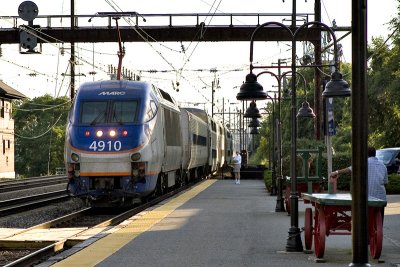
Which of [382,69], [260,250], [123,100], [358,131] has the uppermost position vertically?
[382,69]

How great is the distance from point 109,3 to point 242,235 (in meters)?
18.1

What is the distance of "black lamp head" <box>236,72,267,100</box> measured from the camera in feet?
43.1

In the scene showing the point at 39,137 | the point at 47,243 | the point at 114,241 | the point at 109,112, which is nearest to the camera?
the point at 114,241

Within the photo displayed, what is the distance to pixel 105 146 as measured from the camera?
72.0 feet

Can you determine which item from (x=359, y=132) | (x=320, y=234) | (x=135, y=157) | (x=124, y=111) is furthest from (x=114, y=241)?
(x=124, y=111)

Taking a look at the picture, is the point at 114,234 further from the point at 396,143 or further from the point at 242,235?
the point at 396,143

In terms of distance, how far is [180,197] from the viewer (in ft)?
88.3

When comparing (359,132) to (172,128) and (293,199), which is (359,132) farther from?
(172,128)

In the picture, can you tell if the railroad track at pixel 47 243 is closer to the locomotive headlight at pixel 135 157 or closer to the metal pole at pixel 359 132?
the locomotive headlight at pixel 135 157

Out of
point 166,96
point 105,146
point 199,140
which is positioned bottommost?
point 105,146

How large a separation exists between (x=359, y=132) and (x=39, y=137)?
110 meters

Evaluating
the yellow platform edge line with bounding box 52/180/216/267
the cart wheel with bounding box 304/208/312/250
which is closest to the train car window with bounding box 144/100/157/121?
the yellow platform edge line with bounding box 52/180/216/267

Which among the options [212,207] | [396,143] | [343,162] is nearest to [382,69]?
[396,143]

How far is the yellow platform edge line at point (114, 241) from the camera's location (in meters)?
11.5
